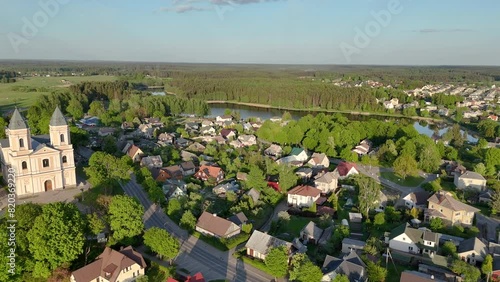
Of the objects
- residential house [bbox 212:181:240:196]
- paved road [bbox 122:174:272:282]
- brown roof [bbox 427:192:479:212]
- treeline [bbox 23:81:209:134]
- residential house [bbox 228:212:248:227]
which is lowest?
paved road [bbox 122:174:272:282]

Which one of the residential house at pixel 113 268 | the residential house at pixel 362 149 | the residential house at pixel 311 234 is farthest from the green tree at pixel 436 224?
the residential house at pixel 362 149

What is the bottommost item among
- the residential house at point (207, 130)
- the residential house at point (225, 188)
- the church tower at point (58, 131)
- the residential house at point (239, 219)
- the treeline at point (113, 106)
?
the residential house at point (239, 219)

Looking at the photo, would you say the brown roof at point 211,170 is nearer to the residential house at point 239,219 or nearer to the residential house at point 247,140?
the residential house at point 239,219

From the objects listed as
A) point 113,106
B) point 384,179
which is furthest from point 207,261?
point 113,106

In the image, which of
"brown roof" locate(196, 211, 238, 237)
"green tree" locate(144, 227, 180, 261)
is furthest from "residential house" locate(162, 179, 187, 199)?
"green tree" locate(144, 227, 180, 261)

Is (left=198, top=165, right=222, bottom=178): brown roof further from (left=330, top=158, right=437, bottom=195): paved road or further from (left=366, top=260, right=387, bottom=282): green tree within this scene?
(left=366, top=260, right=387, bottom=282): green tree

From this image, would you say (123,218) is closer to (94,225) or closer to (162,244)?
(94,225)
